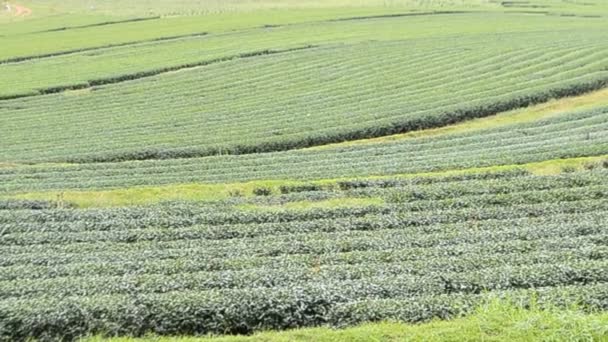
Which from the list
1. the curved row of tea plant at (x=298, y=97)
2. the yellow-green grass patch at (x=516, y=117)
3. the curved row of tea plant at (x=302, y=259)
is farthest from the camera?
the yellow-green grass patch at (x=516, y=117)

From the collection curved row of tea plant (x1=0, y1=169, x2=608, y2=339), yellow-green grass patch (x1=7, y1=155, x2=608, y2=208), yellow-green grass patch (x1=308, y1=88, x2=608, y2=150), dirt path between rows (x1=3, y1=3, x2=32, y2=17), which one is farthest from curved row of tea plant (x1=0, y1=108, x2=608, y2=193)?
dirt path between rows (x1=3, y1=3, x2=32, y2=17)

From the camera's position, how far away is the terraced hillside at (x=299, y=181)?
539 inches

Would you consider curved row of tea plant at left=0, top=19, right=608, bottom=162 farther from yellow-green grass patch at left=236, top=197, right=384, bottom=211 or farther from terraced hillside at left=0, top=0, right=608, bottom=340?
yellow-green grass patch at left=236, top=197, right=384, bottom=211

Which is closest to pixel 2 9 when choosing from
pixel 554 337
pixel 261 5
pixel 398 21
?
pixel 261 5

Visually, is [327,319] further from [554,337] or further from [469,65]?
[469,65]

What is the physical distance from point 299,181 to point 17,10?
90656 millimetres

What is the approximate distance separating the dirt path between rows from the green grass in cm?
9342

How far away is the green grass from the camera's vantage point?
36.4 ft

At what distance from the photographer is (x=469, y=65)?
4812cm

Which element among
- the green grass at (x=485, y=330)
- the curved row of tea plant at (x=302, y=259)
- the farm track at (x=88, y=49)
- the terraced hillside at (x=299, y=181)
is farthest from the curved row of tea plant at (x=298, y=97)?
the green grass at (x=485, y=330)

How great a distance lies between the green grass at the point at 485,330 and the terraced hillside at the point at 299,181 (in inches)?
18.6

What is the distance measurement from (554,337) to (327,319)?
4463 mm

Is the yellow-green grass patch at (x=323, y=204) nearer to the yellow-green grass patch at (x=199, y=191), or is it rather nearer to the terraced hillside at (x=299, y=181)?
the terraced hillside at (x=299, y=181)

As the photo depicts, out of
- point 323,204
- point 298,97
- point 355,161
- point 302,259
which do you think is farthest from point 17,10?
point 302,259
